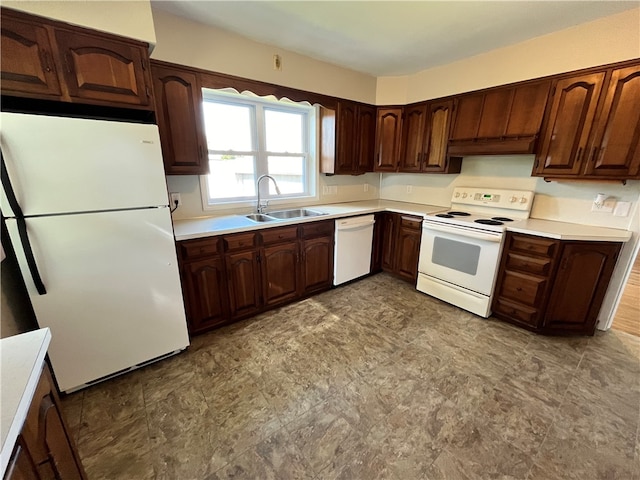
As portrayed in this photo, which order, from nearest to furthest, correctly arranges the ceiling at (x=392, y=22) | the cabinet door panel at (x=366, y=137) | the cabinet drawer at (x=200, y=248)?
1. the ceiling at (x=392, y=22)
2. the cabinet drawer at (x=200, y=248)
3. the cabinet door panel at (x=366, y=137)

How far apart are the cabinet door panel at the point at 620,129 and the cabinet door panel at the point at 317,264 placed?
2.37 meters

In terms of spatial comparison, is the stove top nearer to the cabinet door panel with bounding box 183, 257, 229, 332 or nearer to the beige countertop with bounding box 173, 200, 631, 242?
the beige countertop with bounding box 173, 200, 631, 242

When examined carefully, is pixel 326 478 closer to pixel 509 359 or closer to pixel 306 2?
pixel 509 359

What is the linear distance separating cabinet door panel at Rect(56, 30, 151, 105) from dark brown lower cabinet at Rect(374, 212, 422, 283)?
8.73 feet

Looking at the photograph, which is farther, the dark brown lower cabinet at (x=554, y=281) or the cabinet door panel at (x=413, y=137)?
the cabinet door panel at (x=413, y=137)

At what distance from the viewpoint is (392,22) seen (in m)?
2.10

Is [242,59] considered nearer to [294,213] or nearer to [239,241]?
[294,213]

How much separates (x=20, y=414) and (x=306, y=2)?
249cm

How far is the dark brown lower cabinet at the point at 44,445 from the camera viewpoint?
0.68 meters

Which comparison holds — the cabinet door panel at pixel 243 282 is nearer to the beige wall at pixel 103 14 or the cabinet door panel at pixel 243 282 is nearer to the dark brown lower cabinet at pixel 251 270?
the dark brown lower cabinet at pixel 251 270

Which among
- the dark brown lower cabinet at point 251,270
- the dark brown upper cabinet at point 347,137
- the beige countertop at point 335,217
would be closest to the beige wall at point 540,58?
the dark brown upper cabinet at point 347,137

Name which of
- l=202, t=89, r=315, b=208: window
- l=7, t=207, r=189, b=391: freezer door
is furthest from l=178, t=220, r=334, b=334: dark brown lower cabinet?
l=202, t=89, r=315, b=208: window

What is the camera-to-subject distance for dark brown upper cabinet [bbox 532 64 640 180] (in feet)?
6.48

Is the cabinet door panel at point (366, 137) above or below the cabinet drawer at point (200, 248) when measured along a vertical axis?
above
